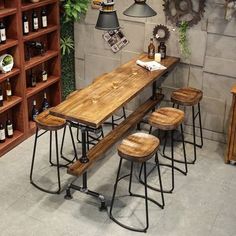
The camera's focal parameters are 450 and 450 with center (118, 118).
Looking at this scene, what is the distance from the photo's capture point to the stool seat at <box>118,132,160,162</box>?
3.64 metres

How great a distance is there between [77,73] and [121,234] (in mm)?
2792

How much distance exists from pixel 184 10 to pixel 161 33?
0.39 meters

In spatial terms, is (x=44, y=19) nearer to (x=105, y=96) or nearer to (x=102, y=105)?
(x=105, y=96)

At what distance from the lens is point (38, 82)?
17.9ft

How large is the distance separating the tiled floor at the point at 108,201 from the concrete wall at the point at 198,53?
71cm

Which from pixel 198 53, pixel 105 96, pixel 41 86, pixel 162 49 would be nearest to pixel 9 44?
pixel 41 86

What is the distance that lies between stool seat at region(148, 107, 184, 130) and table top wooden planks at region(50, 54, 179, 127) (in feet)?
1.02

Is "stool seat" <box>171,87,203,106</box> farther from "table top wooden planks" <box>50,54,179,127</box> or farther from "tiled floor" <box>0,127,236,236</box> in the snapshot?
"tiled floor" <box>0,127,236,236</box>

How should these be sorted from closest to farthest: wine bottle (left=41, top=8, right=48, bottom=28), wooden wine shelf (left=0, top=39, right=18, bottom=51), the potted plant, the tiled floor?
the tiled floor → wooden wine shelf (left=0, top=39, right=18, bottom=51) → the potted plant → wine bottle (left=41, top=8, right=48, bottom=28)

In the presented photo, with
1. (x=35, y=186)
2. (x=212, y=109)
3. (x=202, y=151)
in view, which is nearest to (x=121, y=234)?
(x=35, y=186)

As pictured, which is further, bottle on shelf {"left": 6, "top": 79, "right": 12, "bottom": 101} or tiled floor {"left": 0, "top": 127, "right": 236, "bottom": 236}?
bottle on shelf {"left": 6, "top": 79, "right": 12, "bottom": 101}

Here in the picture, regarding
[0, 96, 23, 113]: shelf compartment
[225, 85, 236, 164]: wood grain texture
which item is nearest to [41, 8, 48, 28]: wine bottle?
[0, 96, 23, 113]: shelf compartment

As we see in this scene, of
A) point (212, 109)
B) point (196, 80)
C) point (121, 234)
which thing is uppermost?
point (196, 80)

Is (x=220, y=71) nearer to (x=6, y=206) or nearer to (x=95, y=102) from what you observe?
(x=95, y=102)
